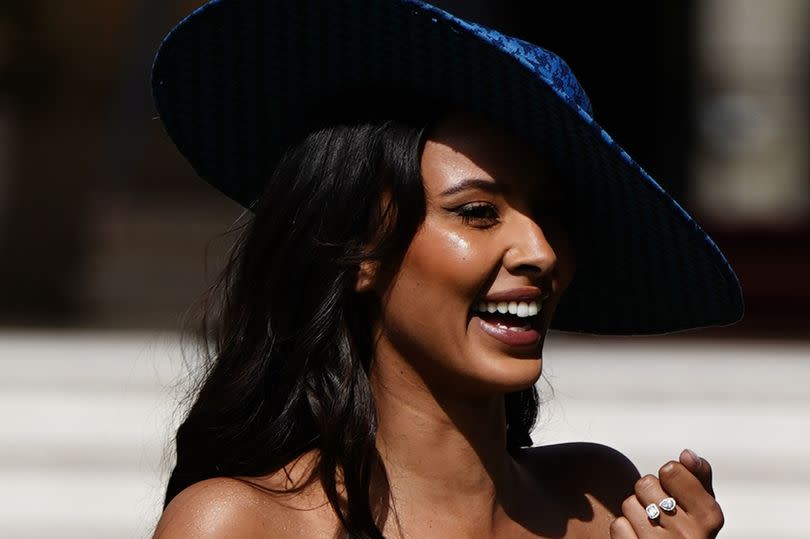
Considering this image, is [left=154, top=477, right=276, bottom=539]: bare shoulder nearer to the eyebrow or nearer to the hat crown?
the eyebrow

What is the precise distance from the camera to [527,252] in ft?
7.15

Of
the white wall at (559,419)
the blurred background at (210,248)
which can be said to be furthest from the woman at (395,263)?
the white wall at (559,419)

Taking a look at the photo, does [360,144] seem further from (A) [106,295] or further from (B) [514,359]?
(A) [106,295]

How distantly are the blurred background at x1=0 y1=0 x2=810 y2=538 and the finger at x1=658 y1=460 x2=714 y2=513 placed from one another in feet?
8.26

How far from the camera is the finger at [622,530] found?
7.15ft

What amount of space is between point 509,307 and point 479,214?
139mm

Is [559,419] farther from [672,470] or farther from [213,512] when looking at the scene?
[213,512]

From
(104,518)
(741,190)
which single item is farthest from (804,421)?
(741,190)

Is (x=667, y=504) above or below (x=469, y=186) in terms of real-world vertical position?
below

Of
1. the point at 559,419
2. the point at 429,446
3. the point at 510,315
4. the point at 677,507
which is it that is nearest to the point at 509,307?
the point at 510,315

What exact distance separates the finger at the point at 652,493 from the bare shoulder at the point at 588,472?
349 millimetres

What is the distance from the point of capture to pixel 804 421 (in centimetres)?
671

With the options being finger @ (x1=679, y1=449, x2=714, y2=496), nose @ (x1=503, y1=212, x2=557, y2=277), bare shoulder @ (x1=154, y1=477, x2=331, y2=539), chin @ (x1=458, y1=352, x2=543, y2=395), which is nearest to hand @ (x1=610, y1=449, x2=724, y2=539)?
finger @ (x1=679, y1=449, x2=714, y2=496)

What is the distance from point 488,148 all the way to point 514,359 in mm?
303
